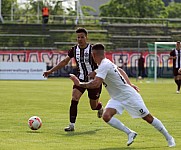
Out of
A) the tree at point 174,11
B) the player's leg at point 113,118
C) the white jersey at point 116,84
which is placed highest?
the white jersey at point 116,84

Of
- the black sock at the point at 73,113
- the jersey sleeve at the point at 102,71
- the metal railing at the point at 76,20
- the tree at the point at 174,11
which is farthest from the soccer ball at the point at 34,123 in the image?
the tree at the point at 174,11

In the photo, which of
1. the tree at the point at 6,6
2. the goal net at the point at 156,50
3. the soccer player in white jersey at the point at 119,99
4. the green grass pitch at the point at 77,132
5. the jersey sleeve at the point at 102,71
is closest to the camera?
the jersey sleeve at the point at 102,71

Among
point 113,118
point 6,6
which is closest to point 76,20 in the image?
point 6,6

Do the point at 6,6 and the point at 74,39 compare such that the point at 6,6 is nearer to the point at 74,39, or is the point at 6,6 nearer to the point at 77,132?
the point at 74,39

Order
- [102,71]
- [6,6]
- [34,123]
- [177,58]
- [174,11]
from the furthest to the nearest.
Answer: [174,11]
[6,6]
[177,58]
[34,123]
[102,71]

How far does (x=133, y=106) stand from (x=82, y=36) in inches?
127

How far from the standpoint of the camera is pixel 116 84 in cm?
1097

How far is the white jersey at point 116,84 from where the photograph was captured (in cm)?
1084

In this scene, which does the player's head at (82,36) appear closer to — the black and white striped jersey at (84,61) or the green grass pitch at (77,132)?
the black and white striped jersey at (84,61)

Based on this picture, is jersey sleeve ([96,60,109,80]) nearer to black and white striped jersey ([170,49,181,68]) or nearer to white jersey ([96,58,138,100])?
white jersey ([96,58,138,100])

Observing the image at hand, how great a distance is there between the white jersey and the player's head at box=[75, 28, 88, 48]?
259cm

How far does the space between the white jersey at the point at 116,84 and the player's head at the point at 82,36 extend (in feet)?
8.48

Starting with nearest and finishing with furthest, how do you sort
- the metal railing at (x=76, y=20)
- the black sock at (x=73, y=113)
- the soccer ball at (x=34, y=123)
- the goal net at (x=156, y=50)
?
the soccer ball at (x=34, y=123), the black sock at (x=73, y=113), the goal net at (x=156, y=50), the metal railing at (x=76, y=20)

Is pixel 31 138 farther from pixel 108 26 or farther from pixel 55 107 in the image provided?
pixel 108 26
